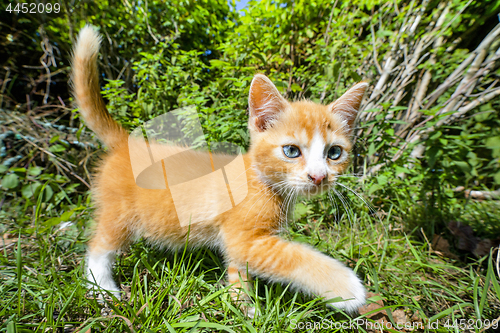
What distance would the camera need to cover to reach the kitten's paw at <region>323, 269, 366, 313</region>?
96 centimetres

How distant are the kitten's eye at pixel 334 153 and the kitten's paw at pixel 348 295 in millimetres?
595

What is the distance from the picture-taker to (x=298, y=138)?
1120 mm

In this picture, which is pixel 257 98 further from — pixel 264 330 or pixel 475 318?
pixel 475 318

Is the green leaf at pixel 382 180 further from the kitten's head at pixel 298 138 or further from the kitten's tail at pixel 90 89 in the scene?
the kitten's tail at pixel 90 89

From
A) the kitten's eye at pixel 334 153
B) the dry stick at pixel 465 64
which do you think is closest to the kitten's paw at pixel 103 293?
the kitten's eye at pixel 334 153

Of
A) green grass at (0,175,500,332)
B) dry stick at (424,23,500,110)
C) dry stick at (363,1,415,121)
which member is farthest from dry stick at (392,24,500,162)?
green grass at (0,175,500,332)

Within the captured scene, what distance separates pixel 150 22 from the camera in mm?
2854

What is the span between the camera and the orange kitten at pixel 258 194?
1033 mm

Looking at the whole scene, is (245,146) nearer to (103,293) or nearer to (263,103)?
(263,103)

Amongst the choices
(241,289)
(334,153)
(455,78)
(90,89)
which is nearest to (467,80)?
(455,78)

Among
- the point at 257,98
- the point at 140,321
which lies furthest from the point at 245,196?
the point at 140,321

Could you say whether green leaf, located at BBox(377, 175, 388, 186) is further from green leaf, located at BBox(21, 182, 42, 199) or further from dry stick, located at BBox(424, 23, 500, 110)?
green leaf, located at BBox(21, 182, 42, 199)

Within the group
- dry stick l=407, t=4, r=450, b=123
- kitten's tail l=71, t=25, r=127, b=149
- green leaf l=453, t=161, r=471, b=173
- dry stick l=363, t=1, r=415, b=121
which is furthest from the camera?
dry stick l=363, t=1, r=415, b=121

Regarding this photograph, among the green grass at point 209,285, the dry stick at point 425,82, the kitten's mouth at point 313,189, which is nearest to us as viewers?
the green grass at point 209,285
